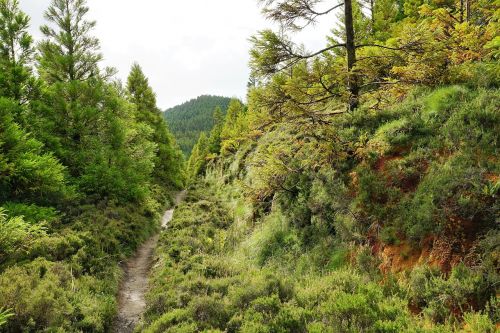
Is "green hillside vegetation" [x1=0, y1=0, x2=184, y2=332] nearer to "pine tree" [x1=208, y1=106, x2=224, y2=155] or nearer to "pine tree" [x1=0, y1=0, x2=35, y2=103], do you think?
"pine tree" [x1=0, y1=0, x2=35, y2=103]

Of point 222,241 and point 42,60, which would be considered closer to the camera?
point 222,241

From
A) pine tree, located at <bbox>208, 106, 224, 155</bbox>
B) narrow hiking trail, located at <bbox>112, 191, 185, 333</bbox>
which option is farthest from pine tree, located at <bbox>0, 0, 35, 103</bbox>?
pine tree, located at <bbox>208, 106, 224, 155</bbox>

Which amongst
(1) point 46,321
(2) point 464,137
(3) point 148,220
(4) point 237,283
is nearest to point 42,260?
(1) point 46,321

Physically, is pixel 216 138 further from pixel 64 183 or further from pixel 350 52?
pixel 350 52

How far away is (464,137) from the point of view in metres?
7.97

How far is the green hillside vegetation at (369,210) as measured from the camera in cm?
609

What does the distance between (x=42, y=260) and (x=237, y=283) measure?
7329 millimetres

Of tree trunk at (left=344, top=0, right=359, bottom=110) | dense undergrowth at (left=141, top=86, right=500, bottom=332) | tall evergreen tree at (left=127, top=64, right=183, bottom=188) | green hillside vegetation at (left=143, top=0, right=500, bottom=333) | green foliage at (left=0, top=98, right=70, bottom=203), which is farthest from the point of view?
tall evergreen tree at (left=127, top=64, right=183, bottom=188)

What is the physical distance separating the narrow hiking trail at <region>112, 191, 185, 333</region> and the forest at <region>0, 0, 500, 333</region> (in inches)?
16.3

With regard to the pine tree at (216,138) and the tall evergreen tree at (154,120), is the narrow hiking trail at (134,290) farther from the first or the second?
the pine tree at (216,138)

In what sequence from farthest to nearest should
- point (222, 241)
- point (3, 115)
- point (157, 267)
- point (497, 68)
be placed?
point (222, 241) → point (157, 267) → point (3, 115) → point (497, 68)

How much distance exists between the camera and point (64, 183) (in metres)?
17.1

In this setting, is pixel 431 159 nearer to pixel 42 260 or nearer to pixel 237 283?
pixel 237 283

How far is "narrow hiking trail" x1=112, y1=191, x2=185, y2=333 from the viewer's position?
1048 centimetres
